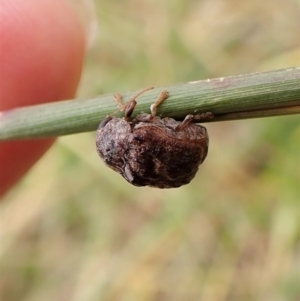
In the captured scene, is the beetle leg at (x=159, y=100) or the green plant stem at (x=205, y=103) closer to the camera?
the green plant stem at (x=205, y=103)

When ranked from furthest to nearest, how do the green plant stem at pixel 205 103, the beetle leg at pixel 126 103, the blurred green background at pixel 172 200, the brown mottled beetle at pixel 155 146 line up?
the blurred green background at pixel 172 200, the brown mottled beetle at pixel 155 146, the beetle leg at pixel 126 103, the green plant stem at pixel 205 103

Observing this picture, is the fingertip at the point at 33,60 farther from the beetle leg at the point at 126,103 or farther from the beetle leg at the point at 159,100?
the beetle leg at the point at 159,100

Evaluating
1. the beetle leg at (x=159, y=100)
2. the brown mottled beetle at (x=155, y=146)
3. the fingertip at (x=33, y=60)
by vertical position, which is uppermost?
the fingertip at (x=33, y=60)

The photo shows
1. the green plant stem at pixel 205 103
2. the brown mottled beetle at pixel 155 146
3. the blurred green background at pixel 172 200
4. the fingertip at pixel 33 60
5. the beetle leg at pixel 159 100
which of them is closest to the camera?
the green plant stem at pixel 205 103

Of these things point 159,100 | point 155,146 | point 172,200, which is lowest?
point 159,100

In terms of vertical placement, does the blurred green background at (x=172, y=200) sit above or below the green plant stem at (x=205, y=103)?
above

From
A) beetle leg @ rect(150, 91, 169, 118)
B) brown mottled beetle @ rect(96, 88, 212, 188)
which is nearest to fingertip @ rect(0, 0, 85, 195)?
brown mottled beetle @ rect(96, 88, 212, 188)

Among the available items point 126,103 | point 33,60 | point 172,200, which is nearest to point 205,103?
point 126,103

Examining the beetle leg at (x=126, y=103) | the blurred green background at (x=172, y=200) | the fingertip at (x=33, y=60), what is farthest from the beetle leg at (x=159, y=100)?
the blurred green background at (x=172, y=200)

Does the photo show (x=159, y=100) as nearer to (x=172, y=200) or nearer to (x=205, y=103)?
(x=205, y=103)
